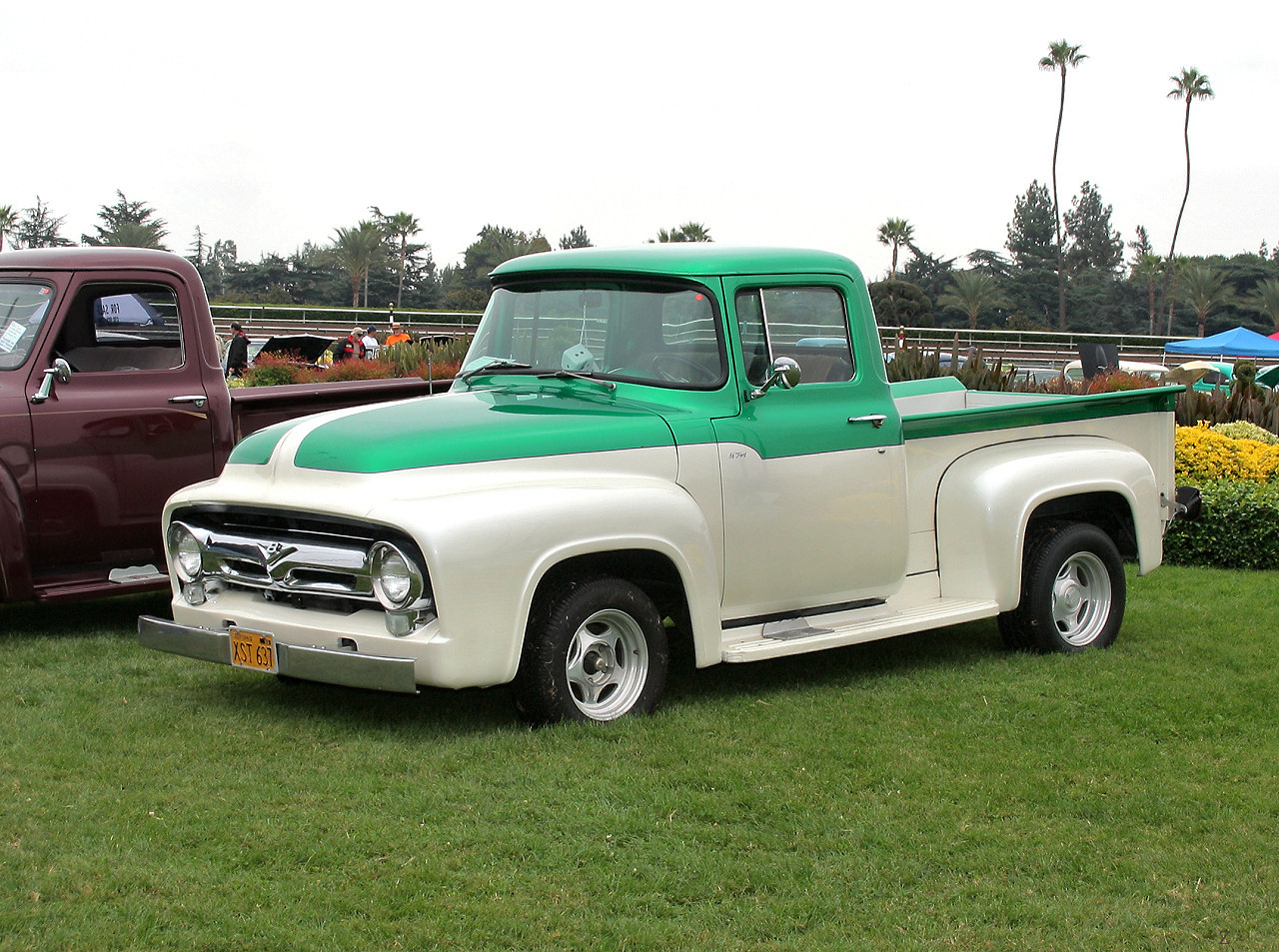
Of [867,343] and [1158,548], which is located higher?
[867,343]

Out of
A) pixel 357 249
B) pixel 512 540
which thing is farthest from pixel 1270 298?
pixel 512 540

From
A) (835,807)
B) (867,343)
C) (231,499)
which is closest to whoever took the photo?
(835,807)

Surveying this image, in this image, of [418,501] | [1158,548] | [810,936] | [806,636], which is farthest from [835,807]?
[1158,548]

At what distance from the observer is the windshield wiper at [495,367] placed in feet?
21.8

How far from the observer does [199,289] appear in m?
8.09

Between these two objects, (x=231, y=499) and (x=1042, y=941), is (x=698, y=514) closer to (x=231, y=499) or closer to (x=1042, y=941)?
(x=231, y=499)

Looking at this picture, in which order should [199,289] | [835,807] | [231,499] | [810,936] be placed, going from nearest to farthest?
[810,936], [835,807], [231,499], [199,289]

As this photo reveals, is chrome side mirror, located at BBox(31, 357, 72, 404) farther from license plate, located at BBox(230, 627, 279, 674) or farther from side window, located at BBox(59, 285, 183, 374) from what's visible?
license plate, located at BBox(230, 627, 279, 674)

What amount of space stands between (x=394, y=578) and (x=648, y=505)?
111cm

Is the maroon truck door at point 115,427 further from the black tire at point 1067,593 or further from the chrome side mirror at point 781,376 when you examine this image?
the black tire at point 1067,593

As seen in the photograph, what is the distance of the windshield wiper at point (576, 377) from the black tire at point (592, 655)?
1.01 metres

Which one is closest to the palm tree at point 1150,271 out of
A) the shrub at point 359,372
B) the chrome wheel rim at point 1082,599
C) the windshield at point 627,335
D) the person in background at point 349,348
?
the person in background at point 349,348

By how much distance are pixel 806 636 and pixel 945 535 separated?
123 centimetres

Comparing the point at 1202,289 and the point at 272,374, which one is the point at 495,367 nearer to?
the point at 272,374
